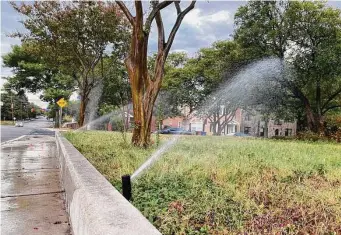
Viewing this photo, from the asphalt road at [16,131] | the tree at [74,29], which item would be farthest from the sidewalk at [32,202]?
the tree at [74,29]

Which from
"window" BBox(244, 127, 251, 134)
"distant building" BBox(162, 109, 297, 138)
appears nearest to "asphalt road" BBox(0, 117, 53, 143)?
"distant building" BBox(162, 109, 297, 138)

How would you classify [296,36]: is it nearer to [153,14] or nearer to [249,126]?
[153,14]

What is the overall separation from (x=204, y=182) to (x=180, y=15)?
631cm

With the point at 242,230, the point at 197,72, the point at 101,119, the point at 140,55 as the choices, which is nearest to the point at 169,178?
the point at 242,230

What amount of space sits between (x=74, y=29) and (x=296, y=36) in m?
13.2

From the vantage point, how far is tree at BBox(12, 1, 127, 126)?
18672mm

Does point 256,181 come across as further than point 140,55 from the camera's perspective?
No

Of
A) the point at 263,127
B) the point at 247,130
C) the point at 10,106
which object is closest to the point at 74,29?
the point at 263,127

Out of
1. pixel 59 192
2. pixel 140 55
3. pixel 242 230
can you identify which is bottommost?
pixel 59 192

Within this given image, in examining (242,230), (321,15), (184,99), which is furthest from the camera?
(184,99)

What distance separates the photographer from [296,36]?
21047mm

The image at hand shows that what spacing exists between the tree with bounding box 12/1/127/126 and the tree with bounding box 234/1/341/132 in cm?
821

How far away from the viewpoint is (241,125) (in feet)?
208

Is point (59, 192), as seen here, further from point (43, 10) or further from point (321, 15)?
point (321, 15)
